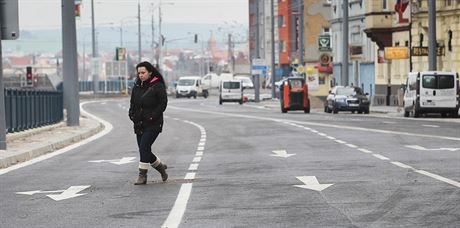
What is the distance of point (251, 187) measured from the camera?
1573cm

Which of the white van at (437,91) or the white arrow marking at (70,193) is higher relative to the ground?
the white van at (437,91)

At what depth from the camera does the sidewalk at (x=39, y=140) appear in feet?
76.8

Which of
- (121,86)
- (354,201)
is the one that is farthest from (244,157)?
(121,86)

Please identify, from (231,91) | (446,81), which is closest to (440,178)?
(446,81)

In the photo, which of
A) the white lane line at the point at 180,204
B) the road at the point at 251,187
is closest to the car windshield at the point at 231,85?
the road at the point at 251,187

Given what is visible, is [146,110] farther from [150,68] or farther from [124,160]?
[124,160]

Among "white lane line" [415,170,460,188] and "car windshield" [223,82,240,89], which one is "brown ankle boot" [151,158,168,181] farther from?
"car windshield" [223,82,240,89]

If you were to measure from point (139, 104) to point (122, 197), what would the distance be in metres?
2.30

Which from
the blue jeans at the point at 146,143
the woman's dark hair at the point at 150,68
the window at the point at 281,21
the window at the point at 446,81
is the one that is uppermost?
the window at the point at 281,21

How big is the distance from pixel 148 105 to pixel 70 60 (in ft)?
75.6

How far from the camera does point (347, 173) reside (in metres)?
17.8

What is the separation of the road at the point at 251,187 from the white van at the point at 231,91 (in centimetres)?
6688

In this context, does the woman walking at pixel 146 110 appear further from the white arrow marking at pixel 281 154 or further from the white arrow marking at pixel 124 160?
the white arrow marking at pixel 281 154

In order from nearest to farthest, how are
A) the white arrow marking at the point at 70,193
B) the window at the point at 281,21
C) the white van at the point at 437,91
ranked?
the white arrow marking at the point at 70,193
the white van at the point at 437,91
the window at the point at 281,21
